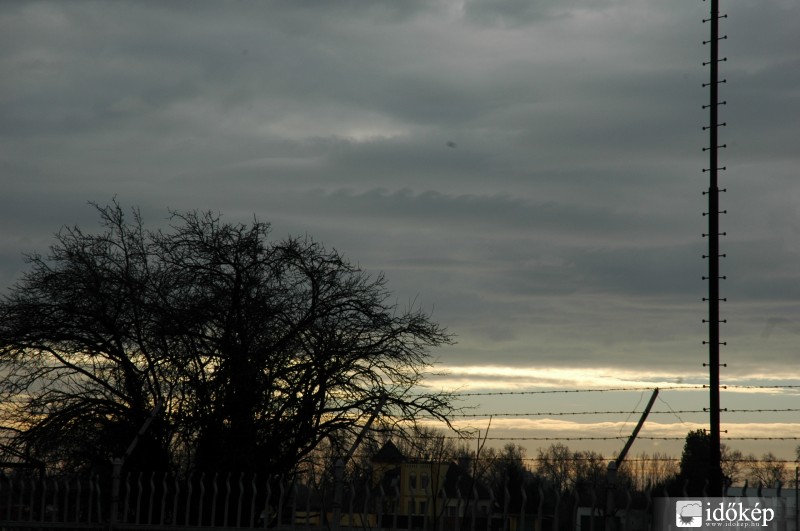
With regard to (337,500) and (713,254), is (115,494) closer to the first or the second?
(337,500)

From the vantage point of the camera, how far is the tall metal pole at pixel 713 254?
58.1 ft

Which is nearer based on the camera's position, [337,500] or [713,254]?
[337,500]

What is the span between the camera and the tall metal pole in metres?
17.7

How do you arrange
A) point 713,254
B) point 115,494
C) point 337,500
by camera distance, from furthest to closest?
point 713,254
point 115,494
point 337,500

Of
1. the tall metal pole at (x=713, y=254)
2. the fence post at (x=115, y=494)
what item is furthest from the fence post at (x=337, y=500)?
the tall metal pole at (x=713, y=254)

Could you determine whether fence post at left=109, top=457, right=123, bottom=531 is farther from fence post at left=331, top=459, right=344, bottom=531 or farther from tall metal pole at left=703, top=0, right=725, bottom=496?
tall metal pole at left=703, top=0, right=725, bottom=496

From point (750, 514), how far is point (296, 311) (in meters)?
12.9

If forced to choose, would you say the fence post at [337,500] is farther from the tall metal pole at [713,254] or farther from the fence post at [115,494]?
the tall metal pole at [713,254]

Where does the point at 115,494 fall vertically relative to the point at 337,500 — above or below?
below

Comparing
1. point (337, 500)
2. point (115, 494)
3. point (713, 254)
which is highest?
point (713, 254)

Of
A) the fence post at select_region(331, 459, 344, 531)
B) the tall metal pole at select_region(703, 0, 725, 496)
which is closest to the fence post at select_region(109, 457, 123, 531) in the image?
the fence post at select_region(331, 459, 344, 531)

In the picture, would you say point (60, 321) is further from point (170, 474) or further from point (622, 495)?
point (622, 495)

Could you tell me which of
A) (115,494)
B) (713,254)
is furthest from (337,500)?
(713,254)

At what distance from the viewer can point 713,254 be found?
1911 centimetres
